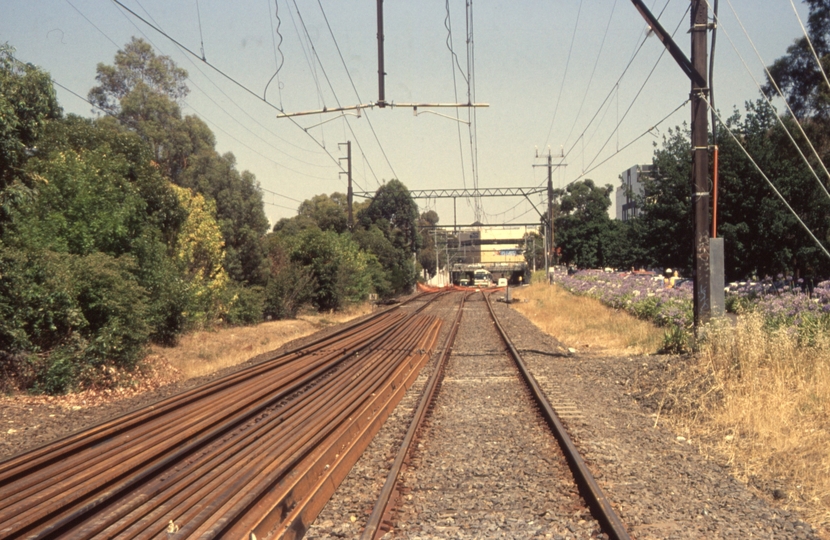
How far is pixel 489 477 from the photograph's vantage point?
732 centimetres

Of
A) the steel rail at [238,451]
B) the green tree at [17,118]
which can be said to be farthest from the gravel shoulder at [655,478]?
the green tree at [17,118]

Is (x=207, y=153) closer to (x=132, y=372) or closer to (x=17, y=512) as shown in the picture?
(x=132, y=372)

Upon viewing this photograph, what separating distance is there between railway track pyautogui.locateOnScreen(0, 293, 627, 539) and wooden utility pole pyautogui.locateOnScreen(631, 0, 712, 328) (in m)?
4.03

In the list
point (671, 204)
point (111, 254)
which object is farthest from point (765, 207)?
point (111, 254)

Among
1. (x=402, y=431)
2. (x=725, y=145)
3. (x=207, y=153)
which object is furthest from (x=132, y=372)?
(x=207, y=153)

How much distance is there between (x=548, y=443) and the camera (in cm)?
873

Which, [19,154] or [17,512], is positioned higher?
[19,154]

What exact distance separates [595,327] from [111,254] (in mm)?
15416

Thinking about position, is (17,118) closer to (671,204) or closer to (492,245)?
(671,204)

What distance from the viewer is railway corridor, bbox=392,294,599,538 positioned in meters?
5.88

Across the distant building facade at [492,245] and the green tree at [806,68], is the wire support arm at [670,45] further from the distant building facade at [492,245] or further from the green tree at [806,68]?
the distant building facade at [492,245]

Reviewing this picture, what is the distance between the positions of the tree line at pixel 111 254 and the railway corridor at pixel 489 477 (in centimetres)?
769

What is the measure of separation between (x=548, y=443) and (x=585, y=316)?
70.3 feet

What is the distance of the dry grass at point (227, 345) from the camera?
1975cm
